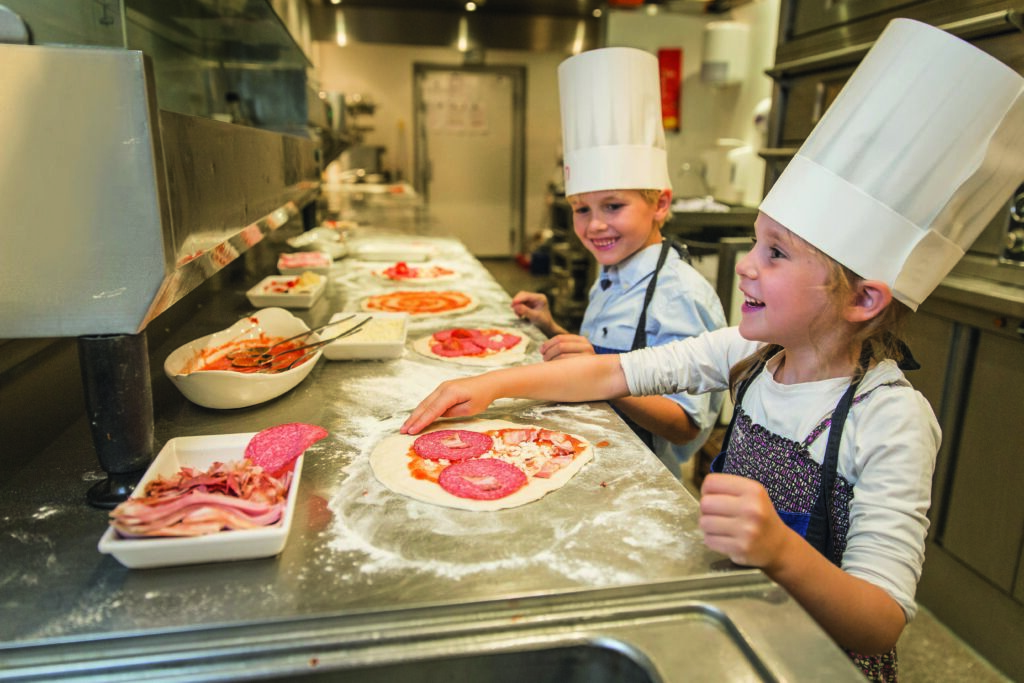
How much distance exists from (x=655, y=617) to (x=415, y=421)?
0.61m

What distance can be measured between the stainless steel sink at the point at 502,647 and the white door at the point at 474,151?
813cm

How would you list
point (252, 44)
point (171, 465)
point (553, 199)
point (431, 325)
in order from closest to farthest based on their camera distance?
point (171, 465)
point (431, 325)
point (252, 44)
point (553, 199)

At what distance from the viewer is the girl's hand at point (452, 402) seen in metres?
1.24

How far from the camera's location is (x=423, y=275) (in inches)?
113

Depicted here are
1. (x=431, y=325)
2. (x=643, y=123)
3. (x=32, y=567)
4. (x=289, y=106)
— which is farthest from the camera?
(x=289, y=106)

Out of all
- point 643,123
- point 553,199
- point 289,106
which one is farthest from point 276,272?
point 553,199

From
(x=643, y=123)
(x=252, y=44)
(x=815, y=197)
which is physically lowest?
(x=815, y=197)

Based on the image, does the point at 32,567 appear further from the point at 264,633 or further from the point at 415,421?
the point at 415,421

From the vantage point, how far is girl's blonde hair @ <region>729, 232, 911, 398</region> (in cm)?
105

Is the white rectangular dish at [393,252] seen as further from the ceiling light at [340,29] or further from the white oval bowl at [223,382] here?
the ceiling light at [340,29]

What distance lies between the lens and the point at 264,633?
2.32ft

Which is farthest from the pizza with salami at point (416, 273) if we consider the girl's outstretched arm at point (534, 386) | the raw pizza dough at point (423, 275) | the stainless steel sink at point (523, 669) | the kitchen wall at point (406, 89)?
the kitchen wall at point (406, 89)

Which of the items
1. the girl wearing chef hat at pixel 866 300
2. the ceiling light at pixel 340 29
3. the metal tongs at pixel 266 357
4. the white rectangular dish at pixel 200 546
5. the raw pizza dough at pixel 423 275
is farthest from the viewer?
the ceiling light at pixel 340 29

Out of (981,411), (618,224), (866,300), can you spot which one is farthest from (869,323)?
(981,411)
